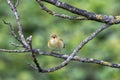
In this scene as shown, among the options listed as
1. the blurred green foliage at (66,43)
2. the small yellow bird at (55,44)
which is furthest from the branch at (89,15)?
the blurred green foliage at (66,43)

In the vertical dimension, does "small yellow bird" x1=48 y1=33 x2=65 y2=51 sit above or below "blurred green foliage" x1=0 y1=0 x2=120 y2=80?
above

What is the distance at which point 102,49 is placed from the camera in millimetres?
8609

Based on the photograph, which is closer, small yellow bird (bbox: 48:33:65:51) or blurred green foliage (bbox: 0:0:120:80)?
small yellow bird (bbox: 48:33:65:51)

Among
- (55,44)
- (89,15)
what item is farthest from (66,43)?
(89,15)

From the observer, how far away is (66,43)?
28.0 ft

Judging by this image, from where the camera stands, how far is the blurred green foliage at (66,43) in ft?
27.0

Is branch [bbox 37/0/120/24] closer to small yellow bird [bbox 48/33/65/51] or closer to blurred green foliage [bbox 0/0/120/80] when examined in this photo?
small yellow bird [bbox 48/33/65/51]

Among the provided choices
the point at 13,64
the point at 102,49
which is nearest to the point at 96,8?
the point at 102,49

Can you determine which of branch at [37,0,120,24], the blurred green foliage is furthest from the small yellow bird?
the blurred green foliage

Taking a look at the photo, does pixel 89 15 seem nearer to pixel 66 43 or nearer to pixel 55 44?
pixel 55 44

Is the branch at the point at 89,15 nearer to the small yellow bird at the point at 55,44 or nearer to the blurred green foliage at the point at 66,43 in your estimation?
the small yellow bird at the point at 55,44

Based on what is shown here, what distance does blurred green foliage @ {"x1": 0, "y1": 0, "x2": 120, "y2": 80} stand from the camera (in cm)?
823

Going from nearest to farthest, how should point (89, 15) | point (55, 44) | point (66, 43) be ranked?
point (89, 15), point (55, 44), point (66, 43)

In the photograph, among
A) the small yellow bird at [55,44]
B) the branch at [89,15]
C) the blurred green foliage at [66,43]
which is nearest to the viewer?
the branch at [89,15]
